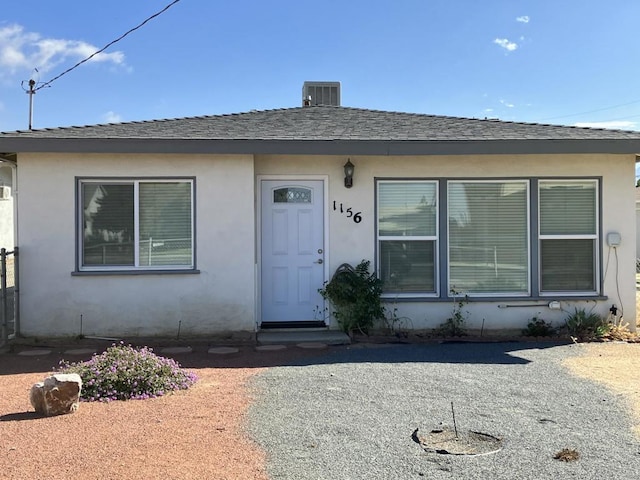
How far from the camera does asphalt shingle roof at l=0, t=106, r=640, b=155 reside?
796 centimetres

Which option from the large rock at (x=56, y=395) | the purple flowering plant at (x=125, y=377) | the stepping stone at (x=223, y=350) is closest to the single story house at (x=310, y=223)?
the stepping stone at (x=223, y=350)

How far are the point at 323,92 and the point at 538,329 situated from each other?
280 inches

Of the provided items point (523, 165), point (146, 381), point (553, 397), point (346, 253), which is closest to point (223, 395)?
point (146, 381)

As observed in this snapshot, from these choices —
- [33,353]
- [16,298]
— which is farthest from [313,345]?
[16,298]

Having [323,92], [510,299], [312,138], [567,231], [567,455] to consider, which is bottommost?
[567,455]

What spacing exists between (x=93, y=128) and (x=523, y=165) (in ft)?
21.0

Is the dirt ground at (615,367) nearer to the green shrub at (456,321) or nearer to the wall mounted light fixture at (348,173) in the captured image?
the green shrub at (456,321)

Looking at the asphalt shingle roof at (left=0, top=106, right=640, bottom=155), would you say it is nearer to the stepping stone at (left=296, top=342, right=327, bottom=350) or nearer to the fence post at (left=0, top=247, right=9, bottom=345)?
the fence post at (left=0, top=247, right=9, bottom=345)

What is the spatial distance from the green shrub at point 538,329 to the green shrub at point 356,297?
215 cm

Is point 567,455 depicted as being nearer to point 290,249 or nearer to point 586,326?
point 586,326

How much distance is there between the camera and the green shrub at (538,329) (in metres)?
8.62

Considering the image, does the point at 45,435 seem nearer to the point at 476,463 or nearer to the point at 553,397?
the point at 476,463

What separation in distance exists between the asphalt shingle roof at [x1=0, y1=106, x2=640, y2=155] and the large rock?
3.95 metres

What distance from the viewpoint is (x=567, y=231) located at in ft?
29.3
